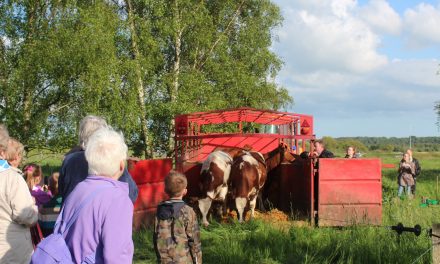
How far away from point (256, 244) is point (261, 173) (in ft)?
12.3

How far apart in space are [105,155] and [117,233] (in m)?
0.45

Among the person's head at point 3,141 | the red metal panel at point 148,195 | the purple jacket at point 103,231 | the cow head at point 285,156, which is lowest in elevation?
the red metal panel at point 148,195

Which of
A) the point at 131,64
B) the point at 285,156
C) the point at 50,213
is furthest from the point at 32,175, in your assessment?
the point at 131,64

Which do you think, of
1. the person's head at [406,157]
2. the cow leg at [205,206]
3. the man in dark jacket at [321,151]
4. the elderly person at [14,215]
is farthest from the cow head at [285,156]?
the elderly person at [14,215]

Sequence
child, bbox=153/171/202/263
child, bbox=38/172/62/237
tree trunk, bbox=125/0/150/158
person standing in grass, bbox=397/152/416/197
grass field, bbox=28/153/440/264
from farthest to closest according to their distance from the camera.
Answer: tree trunk, bbox=125/0/150/158, person standing in grass, bbox=397/152/416/197, grass field, bbox=28/153/440/264, child, bbox=38/172/62/237, child, bbox=153/171/202/263

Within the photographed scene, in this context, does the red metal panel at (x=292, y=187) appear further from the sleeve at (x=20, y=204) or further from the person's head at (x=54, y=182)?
the sleeve at (x=20, y=204)

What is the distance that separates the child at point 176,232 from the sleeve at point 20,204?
1.16 meters

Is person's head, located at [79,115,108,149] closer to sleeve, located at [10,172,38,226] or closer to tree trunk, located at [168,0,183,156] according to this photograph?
sleeve, located at [10,172,38,226]

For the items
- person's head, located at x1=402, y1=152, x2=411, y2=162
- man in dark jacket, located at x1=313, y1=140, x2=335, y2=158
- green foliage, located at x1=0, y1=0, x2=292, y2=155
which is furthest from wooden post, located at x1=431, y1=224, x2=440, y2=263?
green foliage, located at x1=0, y1=0, x2=292, y2=155

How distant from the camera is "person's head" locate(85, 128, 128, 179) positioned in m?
3.11

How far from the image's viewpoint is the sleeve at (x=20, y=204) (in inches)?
161

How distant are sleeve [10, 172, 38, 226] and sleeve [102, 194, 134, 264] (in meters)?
1.43

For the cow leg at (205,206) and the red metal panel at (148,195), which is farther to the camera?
the cow leg at (205,206)

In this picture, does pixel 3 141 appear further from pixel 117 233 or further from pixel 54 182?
pixel 54 182
